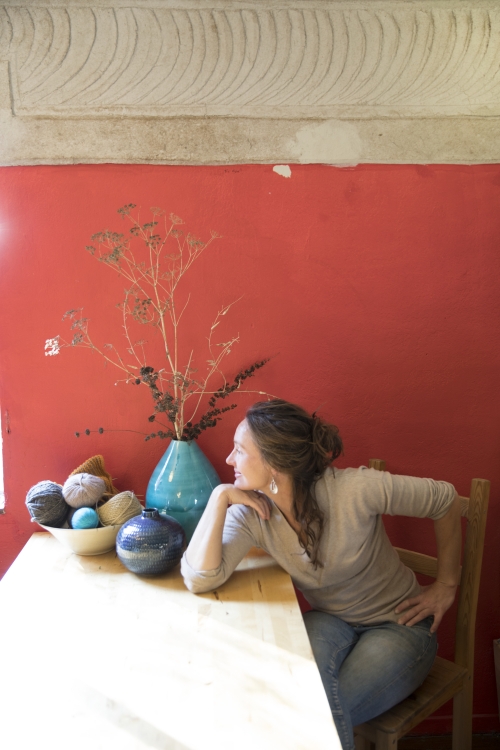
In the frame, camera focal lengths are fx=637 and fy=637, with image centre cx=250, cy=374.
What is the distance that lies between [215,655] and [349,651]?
1.90 ft

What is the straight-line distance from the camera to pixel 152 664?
52.2 inches

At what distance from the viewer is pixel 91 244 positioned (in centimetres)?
216

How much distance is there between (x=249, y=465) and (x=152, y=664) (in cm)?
62

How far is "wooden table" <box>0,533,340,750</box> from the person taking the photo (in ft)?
3.64

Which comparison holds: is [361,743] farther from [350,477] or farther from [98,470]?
[98,470]

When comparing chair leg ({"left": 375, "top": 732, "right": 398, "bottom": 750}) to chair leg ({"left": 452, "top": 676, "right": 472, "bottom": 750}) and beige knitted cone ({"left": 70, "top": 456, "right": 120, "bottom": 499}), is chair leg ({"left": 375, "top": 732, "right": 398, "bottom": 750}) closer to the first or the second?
chair leg ({"left": 452, "top": 676, "right": 472, "bottom": 750})

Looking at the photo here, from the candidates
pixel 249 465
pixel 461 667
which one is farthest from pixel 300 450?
pixel 461 667

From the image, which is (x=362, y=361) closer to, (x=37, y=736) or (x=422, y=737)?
(x=422, y=737)

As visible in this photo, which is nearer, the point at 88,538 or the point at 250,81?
the point at 88,538

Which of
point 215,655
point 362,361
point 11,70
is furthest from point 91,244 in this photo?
point 215,655

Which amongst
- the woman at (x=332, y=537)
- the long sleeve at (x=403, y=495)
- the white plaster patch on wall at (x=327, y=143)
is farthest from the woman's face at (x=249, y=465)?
the white plaster patch on wall at (x=327, y=143)

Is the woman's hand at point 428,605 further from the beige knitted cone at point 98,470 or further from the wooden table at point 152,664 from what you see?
the beige knitted cone at point 98,470

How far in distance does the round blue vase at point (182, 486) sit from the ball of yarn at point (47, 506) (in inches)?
10.5

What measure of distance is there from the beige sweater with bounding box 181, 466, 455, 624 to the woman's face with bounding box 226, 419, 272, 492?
9 centimetres
